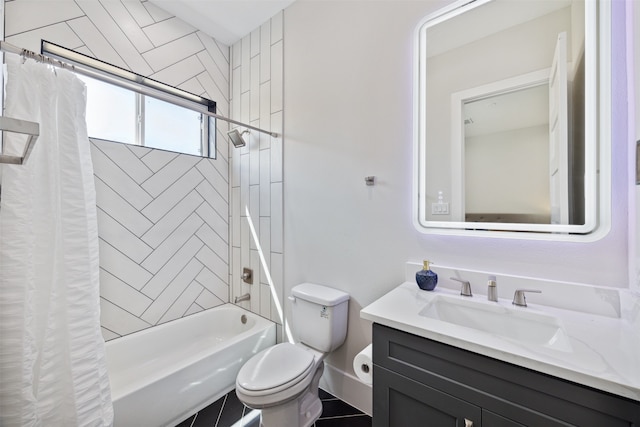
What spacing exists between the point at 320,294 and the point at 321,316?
0.13 m

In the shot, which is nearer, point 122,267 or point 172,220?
point 122,267

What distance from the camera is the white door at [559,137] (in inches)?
41.3

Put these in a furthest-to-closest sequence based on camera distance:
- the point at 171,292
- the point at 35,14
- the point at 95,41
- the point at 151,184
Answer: the point at 171,292 < the point at 151,184 < the point at 95,41 < the point at 35,14

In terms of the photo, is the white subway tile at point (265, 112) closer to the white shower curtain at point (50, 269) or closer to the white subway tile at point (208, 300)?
the white shower curtain at point (50, 269)

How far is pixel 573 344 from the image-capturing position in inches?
29.3

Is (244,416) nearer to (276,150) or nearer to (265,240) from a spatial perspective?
(265,240)

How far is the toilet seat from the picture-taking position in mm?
1237

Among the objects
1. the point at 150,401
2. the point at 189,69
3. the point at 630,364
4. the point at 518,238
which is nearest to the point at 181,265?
the point at 150,401

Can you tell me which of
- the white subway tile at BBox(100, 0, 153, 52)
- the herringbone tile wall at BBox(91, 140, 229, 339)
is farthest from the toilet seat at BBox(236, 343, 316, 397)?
the white subway tile at BBox(100, 0, 153, 52)

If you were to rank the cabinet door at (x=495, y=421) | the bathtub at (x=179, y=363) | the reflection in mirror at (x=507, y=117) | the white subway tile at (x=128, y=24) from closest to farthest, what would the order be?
the cabinet door at (x=495, y=421) < the reflection in mirror at (x=507, y=117) < the bathtub at (x=179, y=363) < the white subway tile at (x=128, y=24)

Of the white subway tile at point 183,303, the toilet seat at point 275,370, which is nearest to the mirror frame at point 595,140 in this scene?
the toilet seat at point 275,370

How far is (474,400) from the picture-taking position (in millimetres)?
762

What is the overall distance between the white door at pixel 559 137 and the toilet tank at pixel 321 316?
3.78 feet

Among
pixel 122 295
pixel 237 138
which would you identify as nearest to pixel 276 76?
pixel 237 138
